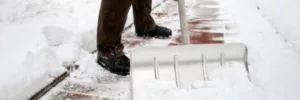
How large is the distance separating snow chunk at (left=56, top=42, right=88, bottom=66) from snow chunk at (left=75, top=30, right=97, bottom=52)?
90 millimetres

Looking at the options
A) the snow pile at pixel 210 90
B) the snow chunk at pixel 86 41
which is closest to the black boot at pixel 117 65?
the snow chunk at pixel 86 41

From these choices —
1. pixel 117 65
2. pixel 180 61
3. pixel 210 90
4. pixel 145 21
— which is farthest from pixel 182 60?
pixel 145 21

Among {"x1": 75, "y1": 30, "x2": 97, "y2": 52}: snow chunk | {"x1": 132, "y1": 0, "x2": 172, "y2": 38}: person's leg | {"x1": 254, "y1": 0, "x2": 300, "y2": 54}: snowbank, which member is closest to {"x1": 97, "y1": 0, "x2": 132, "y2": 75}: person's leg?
{"x1": 75, "y1": 30, "x2": 97, "y2": 52}: snow chunk

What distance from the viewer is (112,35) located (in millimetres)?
1712

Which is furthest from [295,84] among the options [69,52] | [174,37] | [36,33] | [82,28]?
[36,33]

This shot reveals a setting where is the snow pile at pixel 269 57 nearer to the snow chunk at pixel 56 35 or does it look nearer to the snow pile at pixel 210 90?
the snow pile at pixel 210 90

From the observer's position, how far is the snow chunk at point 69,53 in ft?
6.01

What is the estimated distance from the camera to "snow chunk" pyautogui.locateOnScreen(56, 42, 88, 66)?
1.83 meters

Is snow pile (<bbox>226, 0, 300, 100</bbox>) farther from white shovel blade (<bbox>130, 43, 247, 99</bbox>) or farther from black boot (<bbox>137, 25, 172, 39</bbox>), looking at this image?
black boot (<bbox>137, 25, 172, 39</bbox>)

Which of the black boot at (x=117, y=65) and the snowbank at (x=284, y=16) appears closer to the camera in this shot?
the black boot at (x=117, y=65)

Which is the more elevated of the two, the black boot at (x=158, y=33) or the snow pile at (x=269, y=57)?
the black boot at (x=158, y=33)

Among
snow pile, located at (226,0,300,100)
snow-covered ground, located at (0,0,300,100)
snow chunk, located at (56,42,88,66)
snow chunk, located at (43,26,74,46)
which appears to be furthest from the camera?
snow chunk, located at (43,26,74,46)

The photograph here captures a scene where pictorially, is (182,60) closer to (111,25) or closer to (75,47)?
(111,25)

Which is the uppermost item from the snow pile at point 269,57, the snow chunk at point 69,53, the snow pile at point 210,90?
the snow pile at point 210,90
